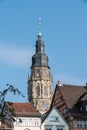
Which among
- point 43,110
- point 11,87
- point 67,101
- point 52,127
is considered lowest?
point 11,87

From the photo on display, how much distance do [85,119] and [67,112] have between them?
2.68 meters

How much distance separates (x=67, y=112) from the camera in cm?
6378

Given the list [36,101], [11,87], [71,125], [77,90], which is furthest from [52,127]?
[36,101]

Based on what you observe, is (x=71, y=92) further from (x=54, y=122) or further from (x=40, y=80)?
(x=40, y=80)

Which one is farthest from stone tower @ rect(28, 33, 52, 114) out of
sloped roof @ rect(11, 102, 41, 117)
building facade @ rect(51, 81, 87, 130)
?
sloped roof @ rect(11, 102, 41, 117)

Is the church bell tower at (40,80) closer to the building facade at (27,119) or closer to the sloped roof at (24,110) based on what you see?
the sloped roof at (24,110)

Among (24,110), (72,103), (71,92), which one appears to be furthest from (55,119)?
(71,92)

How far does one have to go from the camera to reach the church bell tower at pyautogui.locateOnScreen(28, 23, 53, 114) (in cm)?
10650

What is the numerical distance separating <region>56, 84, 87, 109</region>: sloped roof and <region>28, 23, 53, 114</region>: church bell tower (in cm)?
3666

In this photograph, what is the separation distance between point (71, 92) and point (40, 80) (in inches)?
1616

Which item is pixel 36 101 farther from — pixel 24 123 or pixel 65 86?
pixel 24 123

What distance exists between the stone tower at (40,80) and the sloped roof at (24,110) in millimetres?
41153

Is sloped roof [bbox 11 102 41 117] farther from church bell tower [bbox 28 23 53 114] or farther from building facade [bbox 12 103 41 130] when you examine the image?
church bell tower [bbox 28 23 53 114]

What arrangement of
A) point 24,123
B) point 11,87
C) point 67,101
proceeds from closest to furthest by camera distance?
point 11,87
point 24,123
point 67,101
